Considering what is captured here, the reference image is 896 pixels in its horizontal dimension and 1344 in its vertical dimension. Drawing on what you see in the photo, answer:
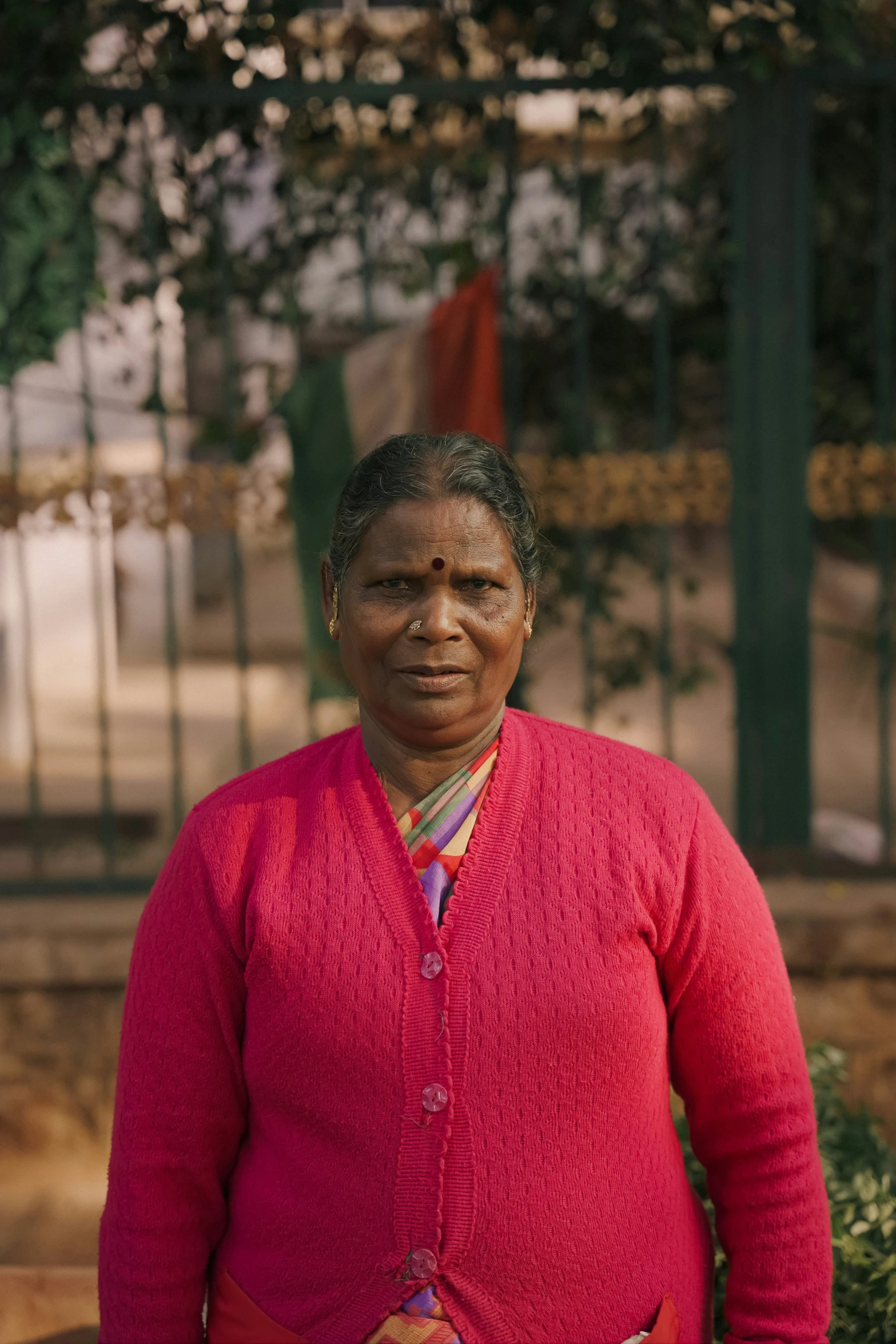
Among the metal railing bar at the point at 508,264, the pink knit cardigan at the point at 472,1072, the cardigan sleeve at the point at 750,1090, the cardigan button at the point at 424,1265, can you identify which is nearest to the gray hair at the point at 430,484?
the pink knit cardigan at the point at 472,1072

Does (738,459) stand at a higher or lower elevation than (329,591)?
higher

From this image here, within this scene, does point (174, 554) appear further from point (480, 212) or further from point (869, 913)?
point (869, 913)

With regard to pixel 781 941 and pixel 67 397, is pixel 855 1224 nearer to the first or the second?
pixel 781 941

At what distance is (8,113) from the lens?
3.34 metres

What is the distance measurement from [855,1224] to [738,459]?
1.91m

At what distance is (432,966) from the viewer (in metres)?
1.41

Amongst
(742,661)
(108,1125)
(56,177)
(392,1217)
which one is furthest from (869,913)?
(56,177)

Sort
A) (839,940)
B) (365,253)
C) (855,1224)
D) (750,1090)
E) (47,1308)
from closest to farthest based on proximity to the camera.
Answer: (750,1090) < (855,1224) < (47,1308) < (839,940) < (365,253)

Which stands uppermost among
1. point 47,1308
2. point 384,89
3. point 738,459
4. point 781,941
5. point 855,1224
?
point 384,89

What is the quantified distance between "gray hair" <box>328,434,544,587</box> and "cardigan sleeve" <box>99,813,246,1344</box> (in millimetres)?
408

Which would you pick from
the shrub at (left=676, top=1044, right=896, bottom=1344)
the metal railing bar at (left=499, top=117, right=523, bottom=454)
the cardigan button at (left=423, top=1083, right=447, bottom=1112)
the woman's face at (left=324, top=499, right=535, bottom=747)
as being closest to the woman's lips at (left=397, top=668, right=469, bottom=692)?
the woman's face at (left=324, top=499, right=535, bottom=747)

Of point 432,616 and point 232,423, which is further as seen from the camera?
point 232,423

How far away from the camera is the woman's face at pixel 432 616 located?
1.44 m

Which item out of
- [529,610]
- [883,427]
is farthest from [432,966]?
[883,427]
